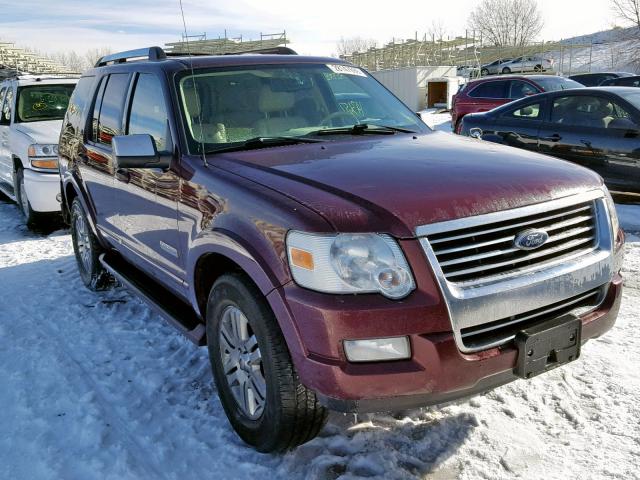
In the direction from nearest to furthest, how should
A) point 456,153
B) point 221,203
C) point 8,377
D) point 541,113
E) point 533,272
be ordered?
point 533,272 < point 221,203 < point 456,153 < point 8,377 < point 541,113

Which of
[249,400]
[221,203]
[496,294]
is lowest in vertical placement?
[249,400]

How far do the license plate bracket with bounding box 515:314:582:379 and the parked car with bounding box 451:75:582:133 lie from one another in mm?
11652

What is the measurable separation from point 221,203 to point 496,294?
1.34 m

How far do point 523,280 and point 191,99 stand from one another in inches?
85.6

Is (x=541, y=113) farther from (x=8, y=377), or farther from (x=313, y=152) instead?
(x=8, y=377)

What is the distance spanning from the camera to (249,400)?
2.86 meters

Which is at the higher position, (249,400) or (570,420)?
(249,400)

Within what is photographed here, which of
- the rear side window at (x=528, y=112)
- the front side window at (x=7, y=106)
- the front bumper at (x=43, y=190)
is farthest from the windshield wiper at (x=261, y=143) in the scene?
the front side window at (x=7, y=106)

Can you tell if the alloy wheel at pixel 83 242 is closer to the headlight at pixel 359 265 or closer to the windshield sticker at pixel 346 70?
the windshield sticker at pixel 346 70

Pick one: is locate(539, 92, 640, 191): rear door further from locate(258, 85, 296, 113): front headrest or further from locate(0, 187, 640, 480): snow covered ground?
locate(258, 85, 296, 113): front headrest

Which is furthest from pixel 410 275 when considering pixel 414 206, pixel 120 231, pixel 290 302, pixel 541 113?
pixel 541 113

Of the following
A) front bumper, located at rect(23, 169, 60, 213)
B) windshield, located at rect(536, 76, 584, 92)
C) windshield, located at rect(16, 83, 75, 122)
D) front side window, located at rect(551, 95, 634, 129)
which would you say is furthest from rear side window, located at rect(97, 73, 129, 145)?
windshield, located at rect(536, 76, 584, 92)

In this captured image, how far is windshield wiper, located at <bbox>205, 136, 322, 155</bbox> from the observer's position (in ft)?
10.9

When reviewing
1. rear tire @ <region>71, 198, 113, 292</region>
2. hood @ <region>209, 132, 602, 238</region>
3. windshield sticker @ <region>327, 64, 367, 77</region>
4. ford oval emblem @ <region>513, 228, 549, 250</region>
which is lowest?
rear tire @ <region>71, 198, 113, 292</region>
